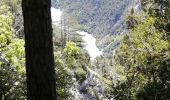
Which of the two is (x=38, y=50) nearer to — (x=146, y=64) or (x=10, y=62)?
(x=10, y=62)

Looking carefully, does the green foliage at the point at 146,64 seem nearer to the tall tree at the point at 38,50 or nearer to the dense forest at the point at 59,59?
the dense forest at the point at 59,59

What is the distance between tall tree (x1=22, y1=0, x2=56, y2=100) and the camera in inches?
163

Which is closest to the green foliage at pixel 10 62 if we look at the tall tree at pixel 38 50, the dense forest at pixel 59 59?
the dense forest at pixel 59 59

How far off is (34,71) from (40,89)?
7.6 inches

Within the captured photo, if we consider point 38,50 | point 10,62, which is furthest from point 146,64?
point 38,50

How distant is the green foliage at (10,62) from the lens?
12.9 meters

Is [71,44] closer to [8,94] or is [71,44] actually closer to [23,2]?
[8,94]

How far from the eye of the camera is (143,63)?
2817 centimetres

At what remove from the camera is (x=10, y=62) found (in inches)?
551

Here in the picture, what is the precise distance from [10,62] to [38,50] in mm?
10064

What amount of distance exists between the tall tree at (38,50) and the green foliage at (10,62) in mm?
8223

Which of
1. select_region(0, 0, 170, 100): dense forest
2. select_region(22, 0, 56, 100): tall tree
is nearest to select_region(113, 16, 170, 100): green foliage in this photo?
select_region(0, 0, 170, 100): dense forest

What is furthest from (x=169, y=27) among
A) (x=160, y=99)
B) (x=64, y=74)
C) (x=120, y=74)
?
(x=120, y=74)

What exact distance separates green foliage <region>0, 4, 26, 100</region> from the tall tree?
8223 millimetres
